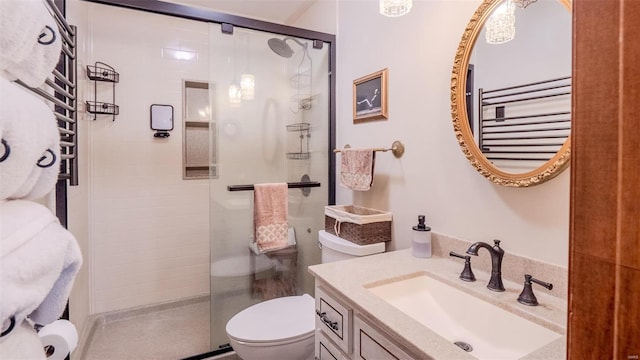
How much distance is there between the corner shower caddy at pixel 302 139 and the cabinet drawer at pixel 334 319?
3.51 feet

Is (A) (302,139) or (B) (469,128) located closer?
(B) (469,128)

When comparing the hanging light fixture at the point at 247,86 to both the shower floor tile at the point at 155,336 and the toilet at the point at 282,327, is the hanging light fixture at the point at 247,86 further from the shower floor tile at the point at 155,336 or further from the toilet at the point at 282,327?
the shower floor tile at the point at 155,336

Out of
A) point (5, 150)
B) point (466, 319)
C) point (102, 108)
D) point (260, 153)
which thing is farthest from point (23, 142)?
point (102, 108)

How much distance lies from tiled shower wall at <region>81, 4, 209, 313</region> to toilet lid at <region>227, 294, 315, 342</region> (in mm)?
1172

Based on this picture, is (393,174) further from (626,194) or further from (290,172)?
(626,194)

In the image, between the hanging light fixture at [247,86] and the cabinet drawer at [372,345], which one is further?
the hanging light fixture at [247,86]

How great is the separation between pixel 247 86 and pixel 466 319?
1651mm

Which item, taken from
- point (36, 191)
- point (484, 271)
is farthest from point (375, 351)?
point (36, 191)

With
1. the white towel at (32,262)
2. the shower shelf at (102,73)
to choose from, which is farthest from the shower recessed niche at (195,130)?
the white towel at (32,262)

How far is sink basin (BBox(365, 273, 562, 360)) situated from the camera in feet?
2.98

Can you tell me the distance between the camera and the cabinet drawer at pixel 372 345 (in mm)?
848

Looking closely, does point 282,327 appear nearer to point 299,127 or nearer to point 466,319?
point 466,319

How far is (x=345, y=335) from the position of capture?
1050mm

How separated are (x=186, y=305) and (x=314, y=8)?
2.63 metres
